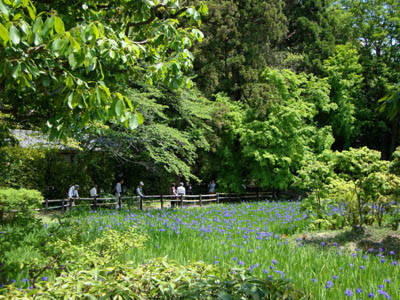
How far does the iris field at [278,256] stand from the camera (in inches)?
160

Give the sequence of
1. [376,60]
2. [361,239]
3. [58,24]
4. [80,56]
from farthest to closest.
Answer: [376,60] → [361,239] → [80,56] → [58,24]

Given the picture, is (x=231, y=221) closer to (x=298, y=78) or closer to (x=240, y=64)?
(x=240, y=64)

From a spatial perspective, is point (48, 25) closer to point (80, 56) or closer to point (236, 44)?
point (80, 56)

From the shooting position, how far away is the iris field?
4.07 meters

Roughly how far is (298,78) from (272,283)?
21.5m

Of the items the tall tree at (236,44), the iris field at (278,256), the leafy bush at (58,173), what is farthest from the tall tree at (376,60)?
the iris field at (278,256)

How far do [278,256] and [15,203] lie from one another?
808 centimetres

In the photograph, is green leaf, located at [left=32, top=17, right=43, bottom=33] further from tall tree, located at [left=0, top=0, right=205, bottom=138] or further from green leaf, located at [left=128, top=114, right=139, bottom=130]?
green leaf, located at [left=128, top=114, right=139, bottom=130]

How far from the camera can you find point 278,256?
5.59 m

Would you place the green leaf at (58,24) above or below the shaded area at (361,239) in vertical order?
above

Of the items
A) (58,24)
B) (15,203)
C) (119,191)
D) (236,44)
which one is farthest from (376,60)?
(58,24)

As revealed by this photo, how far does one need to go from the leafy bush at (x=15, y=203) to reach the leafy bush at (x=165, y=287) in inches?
297

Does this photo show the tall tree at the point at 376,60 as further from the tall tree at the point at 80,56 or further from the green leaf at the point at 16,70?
the green leaf at the point at 16,70

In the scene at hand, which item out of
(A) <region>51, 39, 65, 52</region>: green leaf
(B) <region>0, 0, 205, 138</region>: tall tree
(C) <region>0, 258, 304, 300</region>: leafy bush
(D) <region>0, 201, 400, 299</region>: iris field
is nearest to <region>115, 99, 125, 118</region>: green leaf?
(B) <region>0, 0, 205, 138</region>: tall tree
